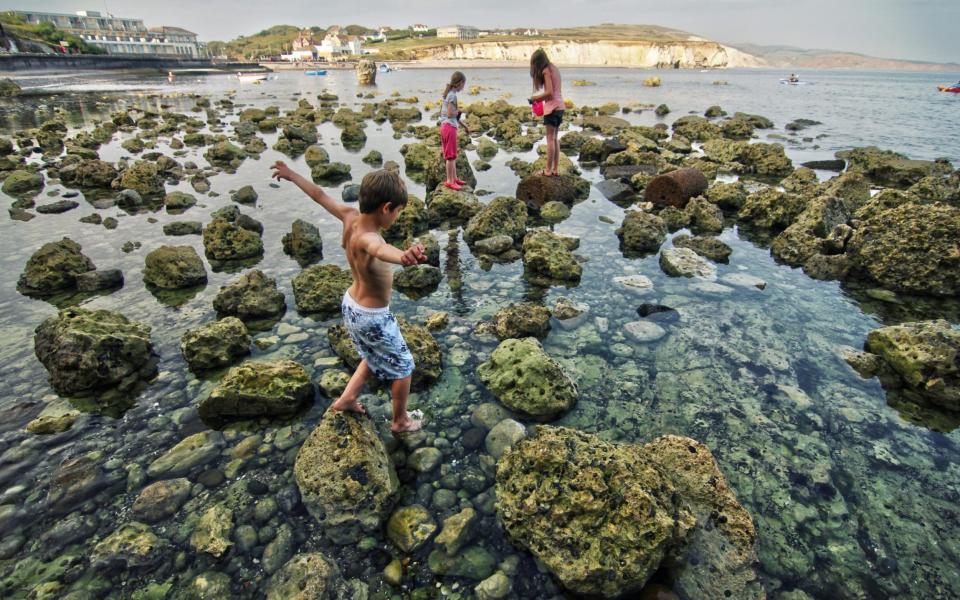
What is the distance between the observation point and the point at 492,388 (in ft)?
17.4

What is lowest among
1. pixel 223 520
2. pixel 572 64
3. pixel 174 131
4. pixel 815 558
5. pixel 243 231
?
pixel 815 558

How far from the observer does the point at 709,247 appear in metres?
9.30

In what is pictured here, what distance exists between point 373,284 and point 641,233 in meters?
7.21

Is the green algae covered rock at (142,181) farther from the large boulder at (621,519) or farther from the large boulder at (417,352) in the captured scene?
the large boulder at (621,519)

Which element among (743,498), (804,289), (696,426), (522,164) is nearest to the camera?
(743,498)

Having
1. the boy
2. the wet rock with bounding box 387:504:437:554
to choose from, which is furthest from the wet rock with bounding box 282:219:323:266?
the wet rock with bounding box 387:504:437:554

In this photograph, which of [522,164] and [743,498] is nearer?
[743,498]

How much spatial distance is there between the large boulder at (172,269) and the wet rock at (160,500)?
193 inches

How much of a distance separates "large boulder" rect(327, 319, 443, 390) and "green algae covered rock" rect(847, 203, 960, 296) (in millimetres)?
8186

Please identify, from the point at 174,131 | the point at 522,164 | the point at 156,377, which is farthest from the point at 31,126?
the point at 156,377

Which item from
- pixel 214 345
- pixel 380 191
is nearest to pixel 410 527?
pixel 380 191

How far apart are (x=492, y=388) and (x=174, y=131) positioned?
96.7 ft

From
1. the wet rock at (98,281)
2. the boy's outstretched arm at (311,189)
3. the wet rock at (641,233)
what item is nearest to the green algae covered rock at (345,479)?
the boy's outstretched arm at (311,189)

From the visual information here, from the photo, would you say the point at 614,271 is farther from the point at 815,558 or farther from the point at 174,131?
the point at 174,131
